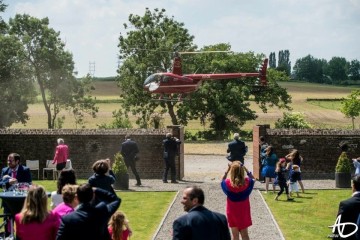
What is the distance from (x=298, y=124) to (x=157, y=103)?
51.3 ft

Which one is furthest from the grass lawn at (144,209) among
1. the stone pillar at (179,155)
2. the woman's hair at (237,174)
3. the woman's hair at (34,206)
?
the woman's hair at (34,206)

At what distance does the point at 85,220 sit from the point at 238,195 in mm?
4150

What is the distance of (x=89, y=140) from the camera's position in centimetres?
2814

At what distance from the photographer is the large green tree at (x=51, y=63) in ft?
228

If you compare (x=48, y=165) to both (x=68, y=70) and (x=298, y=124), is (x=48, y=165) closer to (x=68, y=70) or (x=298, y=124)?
(x=298, y=124)

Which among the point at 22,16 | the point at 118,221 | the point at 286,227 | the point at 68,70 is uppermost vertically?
the point at 22,16

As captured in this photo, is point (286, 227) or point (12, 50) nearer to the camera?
point (286, 227)

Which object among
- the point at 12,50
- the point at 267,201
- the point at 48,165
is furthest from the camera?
the point at 12,50

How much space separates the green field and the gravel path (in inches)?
1145

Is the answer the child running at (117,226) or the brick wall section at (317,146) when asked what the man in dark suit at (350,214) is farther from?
the brick wall section at (317,146)

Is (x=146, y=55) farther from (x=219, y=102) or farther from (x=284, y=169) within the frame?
(x=284, y=169)

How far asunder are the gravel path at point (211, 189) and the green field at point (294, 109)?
95.5 ft

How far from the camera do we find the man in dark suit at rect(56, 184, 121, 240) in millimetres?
8180

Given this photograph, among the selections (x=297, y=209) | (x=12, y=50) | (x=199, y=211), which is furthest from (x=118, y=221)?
(x=12, y=50)
